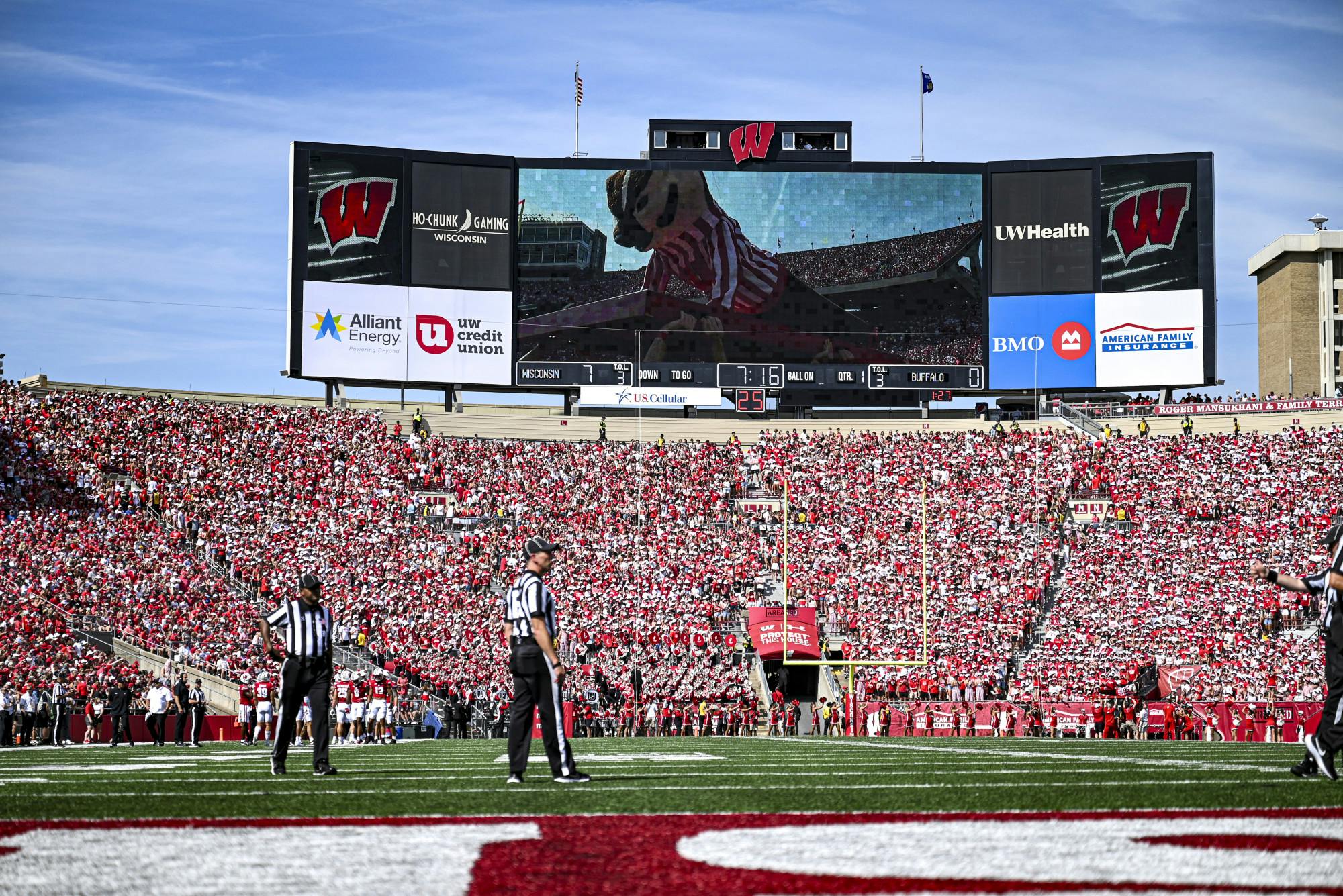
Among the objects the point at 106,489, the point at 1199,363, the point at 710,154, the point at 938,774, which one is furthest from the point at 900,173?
the point at 938,774

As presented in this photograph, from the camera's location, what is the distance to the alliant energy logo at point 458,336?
1569 inches

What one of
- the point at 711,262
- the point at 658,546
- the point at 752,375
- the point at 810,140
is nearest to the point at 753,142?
the point at 810,140

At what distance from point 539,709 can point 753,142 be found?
115ft

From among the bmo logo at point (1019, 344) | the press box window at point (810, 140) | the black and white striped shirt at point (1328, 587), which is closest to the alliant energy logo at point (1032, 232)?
the bmo logo at point (1019, 344)

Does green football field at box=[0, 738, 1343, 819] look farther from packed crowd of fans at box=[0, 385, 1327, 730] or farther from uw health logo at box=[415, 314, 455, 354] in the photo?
uw health logo at box=[415, 314, 455, 354]

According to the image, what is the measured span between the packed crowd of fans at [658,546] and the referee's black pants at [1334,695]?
1968 centimetres

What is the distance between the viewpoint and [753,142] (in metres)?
41.6

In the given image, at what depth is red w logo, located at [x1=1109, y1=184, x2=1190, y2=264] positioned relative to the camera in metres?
40.4

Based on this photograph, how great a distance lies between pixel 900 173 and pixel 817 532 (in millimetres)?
12219

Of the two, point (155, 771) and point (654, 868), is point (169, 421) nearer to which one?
point (155, 771)

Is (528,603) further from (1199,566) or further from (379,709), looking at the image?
(1199,566)

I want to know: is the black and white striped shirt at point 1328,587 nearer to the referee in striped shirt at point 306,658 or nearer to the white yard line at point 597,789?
the white yard line at point 597,789

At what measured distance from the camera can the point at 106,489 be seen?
111 ft

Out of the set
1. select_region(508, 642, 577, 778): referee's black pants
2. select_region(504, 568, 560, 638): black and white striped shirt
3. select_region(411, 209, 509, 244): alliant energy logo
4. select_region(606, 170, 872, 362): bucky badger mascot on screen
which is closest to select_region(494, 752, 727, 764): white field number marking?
select_region(508, 642, 577, 778): referee's black pants
